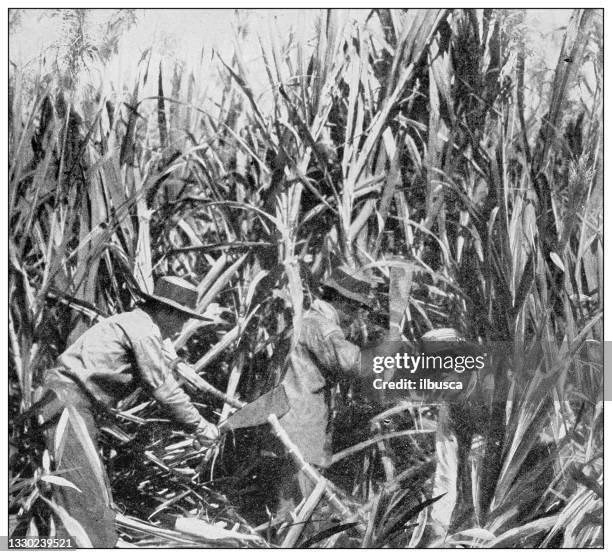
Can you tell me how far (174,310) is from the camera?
139 cm

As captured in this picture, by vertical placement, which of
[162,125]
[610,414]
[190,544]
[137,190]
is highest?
[162,125]

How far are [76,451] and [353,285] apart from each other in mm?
714

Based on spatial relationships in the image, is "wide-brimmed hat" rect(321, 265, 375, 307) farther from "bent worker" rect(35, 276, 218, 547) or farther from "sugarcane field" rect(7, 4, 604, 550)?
"bent worker" rect(35, 276, 218, 547)

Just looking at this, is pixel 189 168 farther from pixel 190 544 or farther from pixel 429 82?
pixel 190 544

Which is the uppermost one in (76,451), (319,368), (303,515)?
(319,368)

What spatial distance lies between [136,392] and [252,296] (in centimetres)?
33

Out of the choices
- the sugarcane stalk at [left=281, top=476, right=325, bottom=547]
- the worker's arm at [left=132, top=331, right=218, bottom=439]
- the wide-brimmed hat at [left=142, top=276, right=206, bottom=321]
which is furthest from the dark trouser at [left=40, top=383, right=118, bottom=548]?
the sugarcane stalk at [left=281, top=476, right=325, bottom=547]

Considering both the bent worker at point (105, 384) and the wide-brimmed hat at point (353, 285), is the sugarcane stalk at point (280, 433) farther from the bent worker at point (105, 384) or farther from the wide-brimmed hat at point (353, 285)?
the wide-brimmed hat at point (353, 285)

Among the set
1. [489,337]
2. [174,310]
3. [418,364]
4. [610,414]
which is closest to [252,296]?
[174,310]

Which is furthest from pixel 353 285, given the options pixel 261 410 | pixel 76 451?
pixel 76 451

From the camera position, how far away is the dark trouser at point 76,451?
Result: 55.0 inches

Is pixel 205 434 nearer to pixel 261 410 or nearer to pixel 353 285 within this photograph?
pixel 261 410

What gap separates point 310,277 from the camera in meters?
1.39

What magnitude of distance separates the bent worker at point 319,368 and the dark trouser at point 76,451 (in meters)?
0.40
